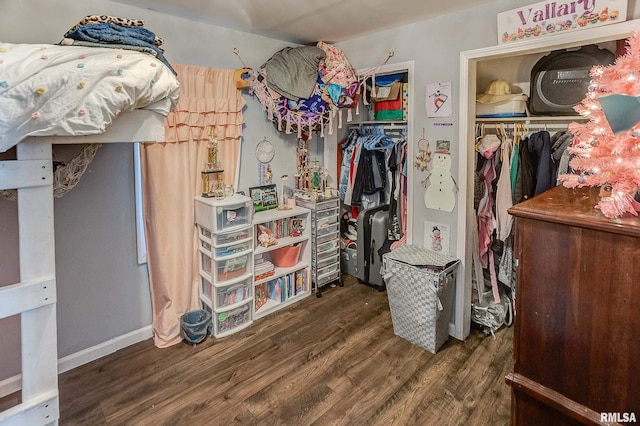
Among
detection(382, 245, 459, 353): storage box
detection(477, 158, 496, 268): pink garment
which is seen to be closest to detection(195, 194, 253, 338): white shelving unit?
detection(382, 245, 459, 353): storage box

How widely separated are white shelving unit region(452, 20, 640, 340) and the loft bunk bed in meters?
1.94

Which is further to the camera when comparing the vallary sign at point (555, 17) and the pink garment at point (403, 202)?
the pink garment at point (403, 202)

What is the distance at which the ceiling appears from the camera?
7.57 ft

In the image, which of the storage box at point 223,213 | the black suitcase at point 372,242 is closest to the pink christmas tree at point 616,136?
the storage box at point 223,213

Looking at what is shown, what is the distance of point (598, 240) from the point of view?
3.44ft

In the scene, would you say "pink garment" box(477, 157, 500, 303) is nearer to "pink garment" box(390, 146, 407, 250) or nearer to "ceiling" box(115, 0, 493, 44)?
"pink garment" box(390, 146, 407, 250)

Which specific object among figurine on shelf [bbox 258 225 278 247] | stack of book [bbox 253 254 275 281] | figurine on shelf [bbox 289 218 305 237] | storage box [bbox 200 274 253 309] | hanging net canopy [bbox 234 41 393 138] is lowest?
storage box [bbox 200 274 253 309]

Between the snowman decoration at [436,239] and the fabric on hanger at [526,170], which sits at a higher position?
the fabric on hanger at [526,170]

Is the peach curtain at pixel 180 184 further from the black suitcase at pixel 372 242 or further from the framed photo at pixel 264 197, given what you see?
the black suitcase at pixel 372 242

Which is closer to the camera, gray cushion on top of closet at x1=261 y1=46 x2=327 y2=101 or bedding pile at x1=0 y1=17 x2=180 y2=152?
bedding pile at x1=0 y1=17 x2=180 y2=152

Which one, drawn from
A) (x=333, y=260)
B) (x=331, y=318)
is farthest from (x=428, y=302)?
(x=333, y=260)

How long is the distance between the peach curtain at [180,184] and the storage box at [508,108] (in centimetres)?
200

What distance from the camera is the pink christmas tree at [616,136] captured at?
3.34ft

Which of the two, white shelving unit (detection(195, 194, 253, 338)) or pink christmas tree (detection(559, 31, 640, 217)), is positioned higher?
pink christmas tree (detection(559, 31, 640, 217))
